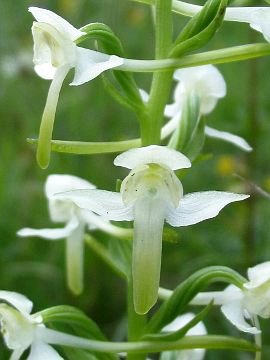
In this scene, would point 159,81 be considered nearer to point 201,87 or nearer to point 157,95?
point 157,95

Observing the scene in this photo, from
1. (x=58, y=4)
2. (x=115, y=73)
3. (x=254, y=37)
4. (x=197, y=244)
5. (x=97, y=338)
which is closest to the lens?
(x=115, y=73)

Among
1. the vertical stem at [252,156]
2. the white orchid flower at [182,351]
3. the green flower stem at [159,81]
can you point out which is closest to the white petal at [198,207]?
the green flower stem at [159,81]

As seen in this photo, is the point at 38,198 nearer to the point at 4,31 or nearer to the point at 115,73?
the point at 4,31

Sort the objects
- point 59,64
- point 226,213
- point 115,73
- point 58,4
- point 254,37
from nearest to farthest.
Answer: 1. point 59,64
2. point 115,73
3. point 254,37
4. point 226,213
5. point 58,4

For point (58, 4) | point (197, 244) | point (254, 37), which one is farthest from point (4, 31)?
point (197, 244)

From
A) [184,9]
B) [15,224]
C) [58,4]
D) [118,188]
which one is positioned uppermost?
[58,4]

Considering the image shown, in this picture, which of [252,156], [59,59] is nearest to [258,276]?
[59,59]

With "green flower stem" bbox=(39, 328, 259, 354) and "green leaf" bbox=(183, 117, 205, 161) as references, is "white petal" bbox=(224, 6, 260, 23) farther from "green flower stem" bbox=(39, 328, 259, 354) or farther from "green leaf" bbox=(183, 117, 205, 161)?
"green flower stem" bbox=(39, 328, 259, 354)

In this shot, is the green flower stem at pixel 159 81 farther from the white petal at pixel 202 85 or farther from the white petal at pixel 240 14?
the white petal at pixel 202 85
